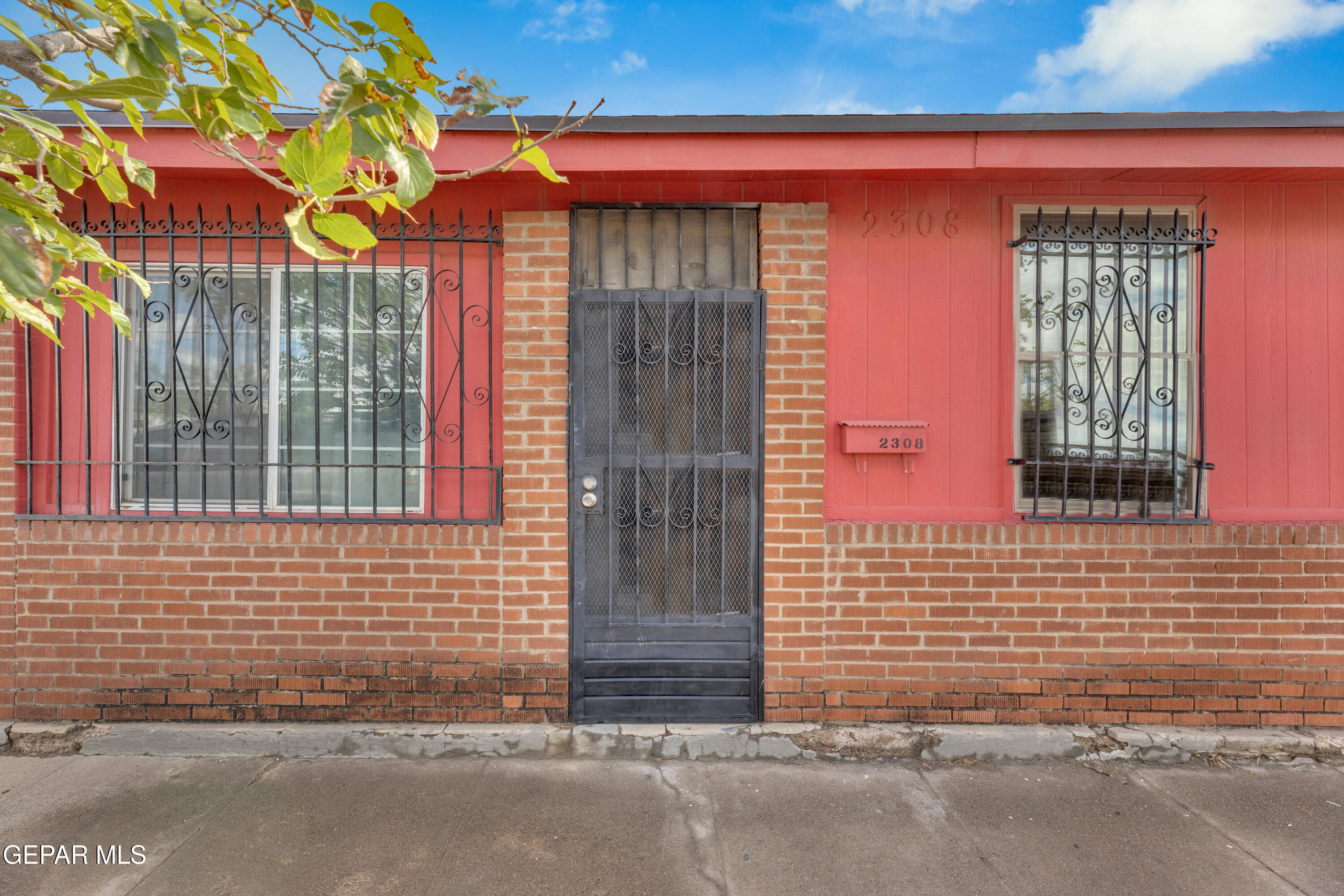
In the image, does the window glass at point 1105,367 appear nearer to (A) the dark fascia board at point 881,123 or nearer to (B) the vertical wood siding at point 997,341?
(B) the vertical wood siding at point 997,341

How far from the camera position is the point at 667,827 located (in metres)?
2.66

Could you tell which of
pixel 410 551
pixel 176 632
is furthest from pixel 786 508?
pixel 176 632

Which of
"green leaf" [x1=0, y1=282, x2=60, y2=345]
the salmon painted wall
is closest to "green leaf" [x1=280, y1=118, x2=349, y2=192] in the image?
"green leaf" [x1=0, y1=282, x2=60, y2=345]

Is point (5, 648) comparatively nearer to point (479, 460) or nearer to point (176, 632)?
point (176, 632)

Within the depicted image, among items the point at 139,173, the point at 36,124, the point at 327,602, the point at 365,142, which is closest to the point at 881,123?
the point at 365,142

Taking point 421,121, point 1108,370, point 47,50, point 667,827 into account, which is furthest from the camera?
point 1108,370

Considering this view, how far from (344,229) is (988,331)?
295cm

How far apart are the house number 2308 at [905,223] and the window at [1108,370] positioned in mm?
311

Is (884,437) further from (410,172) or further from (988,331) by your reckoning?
(410,172)

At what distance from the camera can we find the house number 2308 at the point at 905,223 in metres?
3.37

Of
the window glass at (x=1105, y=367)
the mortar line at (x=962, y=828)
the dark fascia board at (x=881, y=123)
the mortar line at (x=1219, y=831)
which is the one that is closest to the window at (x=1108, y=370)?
the window glass at (x=1105, y=367)

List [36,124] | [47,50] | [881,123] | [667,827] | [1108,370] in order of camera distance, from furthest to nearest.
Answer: [1108,370] < [881,123] < [667,827] < [47,50] < [36,124]

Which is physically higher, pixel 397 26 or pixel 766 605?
pixel 397 26

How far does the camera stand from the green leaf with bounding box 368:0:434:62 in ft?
4.49
